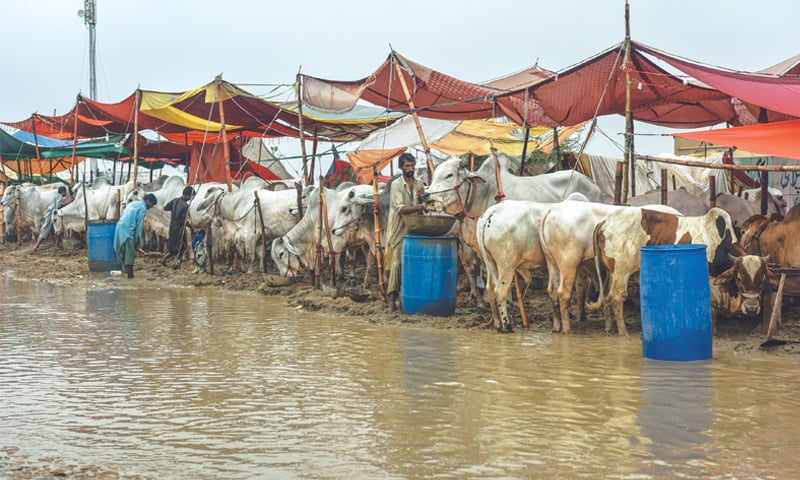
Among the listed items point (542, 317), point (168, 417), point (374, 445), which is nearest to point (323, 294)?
point (542, 317)

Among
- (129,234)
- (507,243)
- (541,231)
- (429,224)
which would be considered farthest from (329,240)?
(129,234)

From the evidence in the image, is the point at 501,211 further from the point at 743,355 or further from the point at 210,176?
the point at 210,176

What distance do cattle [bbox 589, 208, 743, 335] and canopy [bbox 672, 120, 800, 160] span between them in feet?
3.03

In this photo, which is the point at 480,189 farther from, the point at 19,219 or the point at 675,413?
the point at 19,219

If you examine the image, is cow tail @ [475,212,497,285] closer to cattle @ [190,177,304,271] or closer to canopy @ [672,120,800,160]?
canopy @ [672,120,800,160]

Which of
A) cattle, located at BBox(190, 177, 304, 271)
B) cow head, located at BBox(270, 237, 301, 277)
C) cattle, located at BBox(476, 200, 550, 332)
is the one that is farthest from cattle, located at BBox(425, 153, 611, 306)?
cattle, located at BBox(190, 177, 304, 271)

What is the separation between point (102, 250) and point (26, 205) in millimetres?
9411

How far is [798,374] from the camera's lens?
21.5 feet

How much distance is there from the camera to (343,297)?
1164 centimetres

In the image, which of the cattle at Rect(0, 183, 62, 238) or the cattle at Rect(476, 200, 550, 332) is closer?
the cattle at Rect(476, 200, 550, 332)

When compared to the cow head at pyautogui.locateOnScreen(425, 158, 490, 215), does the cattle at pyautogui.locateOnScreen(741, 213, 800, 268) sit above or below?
below

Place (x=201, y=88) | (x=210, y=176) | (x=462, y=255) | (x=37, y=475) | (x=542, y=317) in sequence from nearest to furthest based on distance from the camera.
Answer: (x=37, y=475), (x=542, y=317), (x=462, y=255), (x=201, y=88), (x=210, y=176)

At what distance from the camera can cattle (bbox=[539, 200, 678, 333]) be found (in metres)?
8.69

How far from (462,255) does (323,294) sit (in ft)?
6.69
